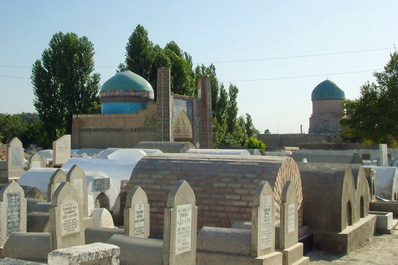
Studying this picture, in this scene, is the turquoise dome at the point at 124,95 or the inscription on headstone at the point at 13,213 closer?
the inscription on headstone at the point at 13,213

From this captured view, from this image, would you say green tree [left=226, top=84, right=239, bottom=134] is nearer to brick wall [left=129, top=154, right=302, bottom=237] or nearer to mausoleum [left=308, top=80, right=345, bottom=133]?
mausoleum [left=308, top=80, right=345, bottom=133]

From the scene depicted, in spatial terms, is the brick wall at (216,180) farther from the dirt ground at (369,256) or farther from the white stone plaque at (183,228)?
the white stone plaque at (183,228)

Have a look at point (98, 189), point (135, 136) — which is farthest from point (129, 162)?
point (135, 136)

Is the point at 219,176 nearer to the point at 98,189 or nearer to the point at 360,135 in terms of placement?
the point at 98,189

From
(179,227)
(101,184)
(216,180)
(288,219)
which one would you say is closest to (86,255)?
(179,227)

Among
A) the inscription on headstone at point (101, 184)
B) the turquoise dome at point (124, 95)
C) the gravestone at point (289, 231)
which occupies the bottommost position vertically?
the gravestone at point (289, 231)

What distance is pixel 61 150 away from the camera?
19.1 m

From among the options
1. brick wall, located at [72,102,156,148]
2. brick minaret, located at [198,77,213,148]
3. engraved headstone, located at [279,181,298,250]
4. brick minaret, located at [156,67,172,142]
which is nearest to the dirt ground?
engraved headstone, located at [279,181,298,250]

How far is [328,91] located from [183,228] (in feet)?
154

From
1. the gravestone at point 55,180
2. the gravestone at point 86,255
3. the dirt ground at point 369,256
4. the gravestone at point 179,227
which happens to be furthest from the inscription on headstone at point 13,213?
the dirt ground at point 369,256

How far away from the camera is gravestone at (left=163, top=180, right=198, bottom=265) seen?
6105 millimetres

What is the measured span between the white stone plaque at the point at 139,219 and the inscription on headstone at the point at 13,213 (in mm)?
1975

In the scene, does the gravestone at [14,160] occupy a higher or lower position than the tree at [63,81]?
lower

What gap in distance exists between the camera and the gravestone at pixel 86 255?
338 centimetres
